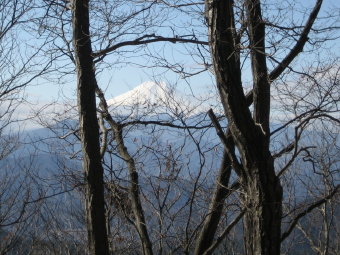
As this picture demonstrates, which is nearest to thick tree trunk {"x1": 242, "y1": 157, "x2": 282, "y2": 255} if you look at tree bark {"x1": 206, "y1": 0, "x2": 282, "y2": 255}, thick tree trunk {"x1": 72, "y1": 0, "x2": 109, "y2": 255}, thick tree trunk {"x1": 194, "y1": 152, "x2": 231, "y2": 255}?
tree bark {"x1": 206, "y1": 0, "x2": 282, "y2": 255}

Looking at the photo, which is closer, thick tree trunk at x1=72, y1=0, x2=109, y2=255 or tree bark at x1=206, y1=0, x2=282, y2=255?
tree bark at x1=206, y1=0, x2=282, y2=255

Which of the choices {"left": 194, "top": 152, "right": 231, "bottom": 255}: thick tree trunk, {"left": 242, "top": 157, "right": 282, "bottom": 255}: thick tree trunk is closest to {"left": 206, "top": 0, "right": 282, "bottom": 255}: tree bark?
{"left": 242, "top": 157, "right": 282, "bottom": 255}: thick tree trunk

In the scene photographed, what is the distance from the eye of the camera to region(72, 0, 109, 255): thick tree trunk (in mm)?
5512

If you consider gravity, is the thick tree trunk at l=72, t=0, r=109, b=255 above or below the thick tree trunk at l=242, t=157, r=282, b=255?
above

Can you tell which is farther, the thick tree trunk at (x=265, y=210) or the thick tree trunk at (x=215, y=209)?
the thick tree trunk at (x=215, y=209)

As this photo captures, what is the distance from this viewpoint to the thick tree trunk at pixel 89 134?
5512mm

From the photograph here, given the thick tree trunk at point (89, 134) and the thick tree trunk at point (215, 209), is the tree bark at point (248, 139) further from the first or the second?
the thick tree trunk at point (89, 134)

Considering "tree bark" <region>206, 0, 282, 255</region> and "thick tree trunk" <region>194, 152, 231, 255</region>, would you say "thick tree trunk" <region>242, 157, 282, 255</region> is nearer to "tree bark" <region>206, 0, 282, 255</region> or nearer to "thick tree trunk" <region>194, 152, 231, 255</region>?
"tree bark" <region>206, 0, 282, 255</region>

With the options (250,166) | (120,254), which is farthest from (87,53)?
(120,254)

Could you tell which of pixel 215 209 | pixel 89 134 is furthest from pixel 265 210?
pixel 89 134

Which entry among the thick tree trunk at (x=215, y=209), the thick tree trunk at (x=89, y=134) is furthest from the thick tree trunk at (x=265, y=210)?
the thick tree trunk at (x=89, y=134)

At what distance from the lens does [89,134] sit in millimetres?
5754

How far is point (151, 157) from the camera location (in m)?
7.87

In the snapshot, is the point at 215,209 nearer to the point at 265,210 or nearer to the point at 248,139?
the point at 265,210
